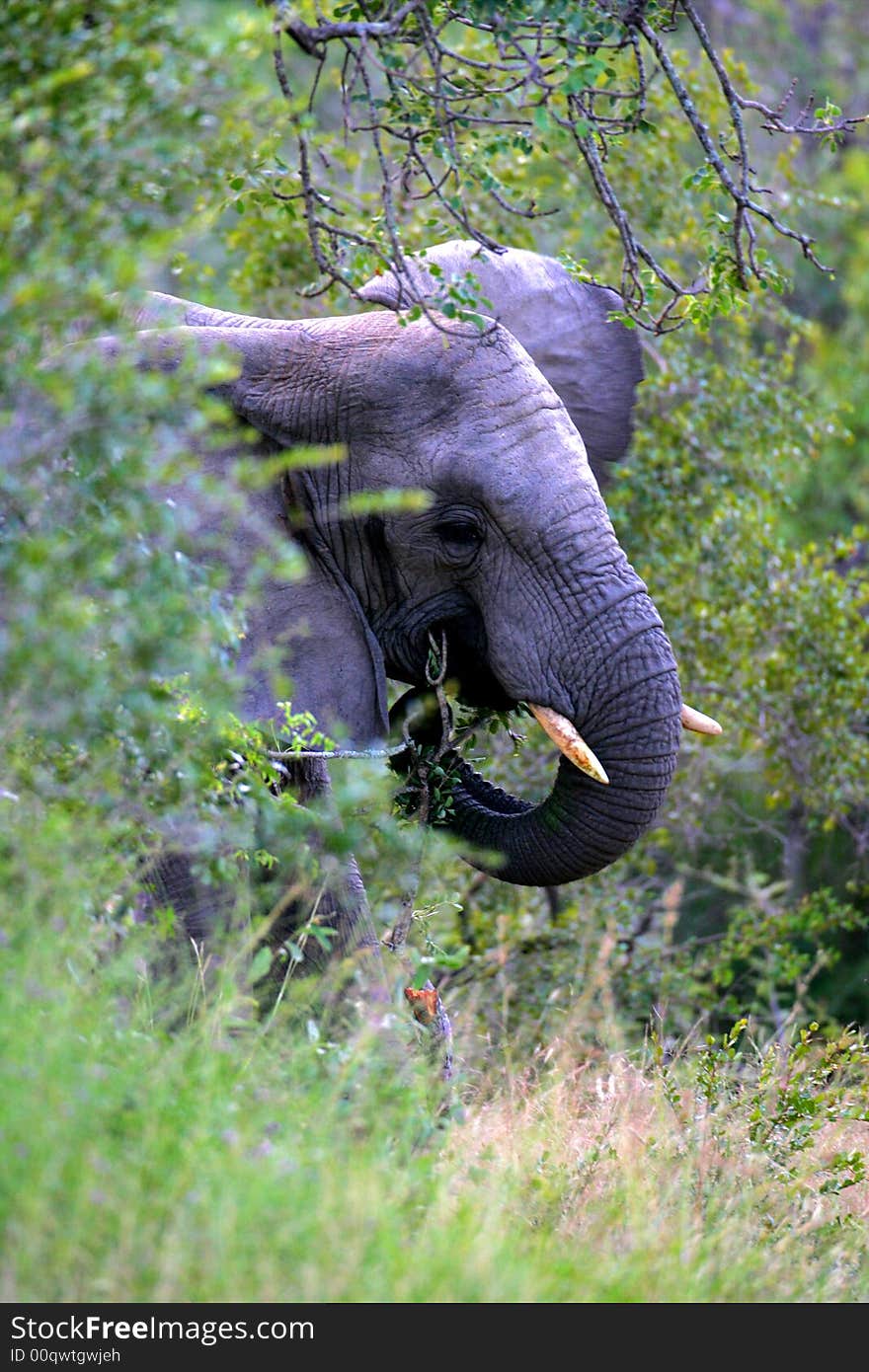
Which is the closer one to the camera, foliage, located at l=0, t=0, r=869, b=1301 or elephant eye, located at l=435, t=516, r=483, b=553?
foliage, located at l=0, t=0, r=869, b=1301

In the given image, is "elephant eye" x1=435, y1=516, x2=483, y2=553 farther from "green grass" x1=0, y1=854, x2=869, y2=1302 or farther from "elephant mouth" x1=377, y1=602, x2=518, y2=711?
"green grass" x1=0, y1=854, x2=869, y2=1302

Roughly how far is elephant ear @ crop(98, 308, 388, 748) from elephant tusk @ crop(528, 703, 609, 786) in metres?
0.49

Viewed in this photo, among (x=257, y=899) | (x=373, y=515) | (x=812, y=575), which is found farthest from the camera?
(x=812, y=575)

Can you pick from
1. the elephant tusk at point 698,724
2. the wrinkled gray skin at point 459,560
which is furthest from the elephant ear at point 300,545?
the elephant tusk at point 698,724

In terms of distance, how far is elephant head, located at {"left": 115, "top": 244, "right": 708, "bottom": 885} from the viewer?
182 inches

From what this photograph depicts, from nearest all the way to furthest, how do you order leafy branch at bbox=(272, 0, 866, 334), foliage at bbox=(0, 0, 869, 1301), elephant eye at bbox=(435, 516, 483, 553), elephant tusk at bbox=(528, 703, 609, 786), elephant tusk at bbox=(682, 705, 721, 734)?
1. foliage at bbox=(0, 0, 869, 1301)
2. leafy branch at bbox=(272, 0, 866, 334)
3. elephant tusk at bbox=(528, 703, 609, 786)
4. elephant eye at bbox=(435, 516, 483, 553)
5. elephant tusk at bbox=(682, 705, 721, 734)

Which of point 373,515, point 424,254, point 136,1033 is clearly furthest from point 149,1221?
point 424,254

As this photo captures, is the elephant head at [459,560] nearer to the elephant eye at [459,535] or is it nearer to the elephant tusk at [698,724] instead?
the elephant eye at [459,535]

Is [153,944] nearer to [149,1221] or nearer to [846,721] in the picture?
[149,1221]

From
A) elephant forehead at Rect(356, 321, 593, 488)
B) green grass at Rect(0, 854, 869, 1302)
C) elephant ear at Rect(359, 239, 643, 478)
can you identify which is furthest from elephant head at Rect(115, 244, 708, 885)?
green grass at Rect(0, 854, 869, 1302)

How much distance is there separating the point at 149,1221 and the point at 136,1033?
61cm

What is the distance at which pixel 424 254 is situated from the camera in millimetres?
5008

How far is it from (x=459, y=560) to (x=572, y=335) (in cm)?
101

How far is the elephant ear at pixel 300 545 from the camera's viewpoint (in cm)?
474
